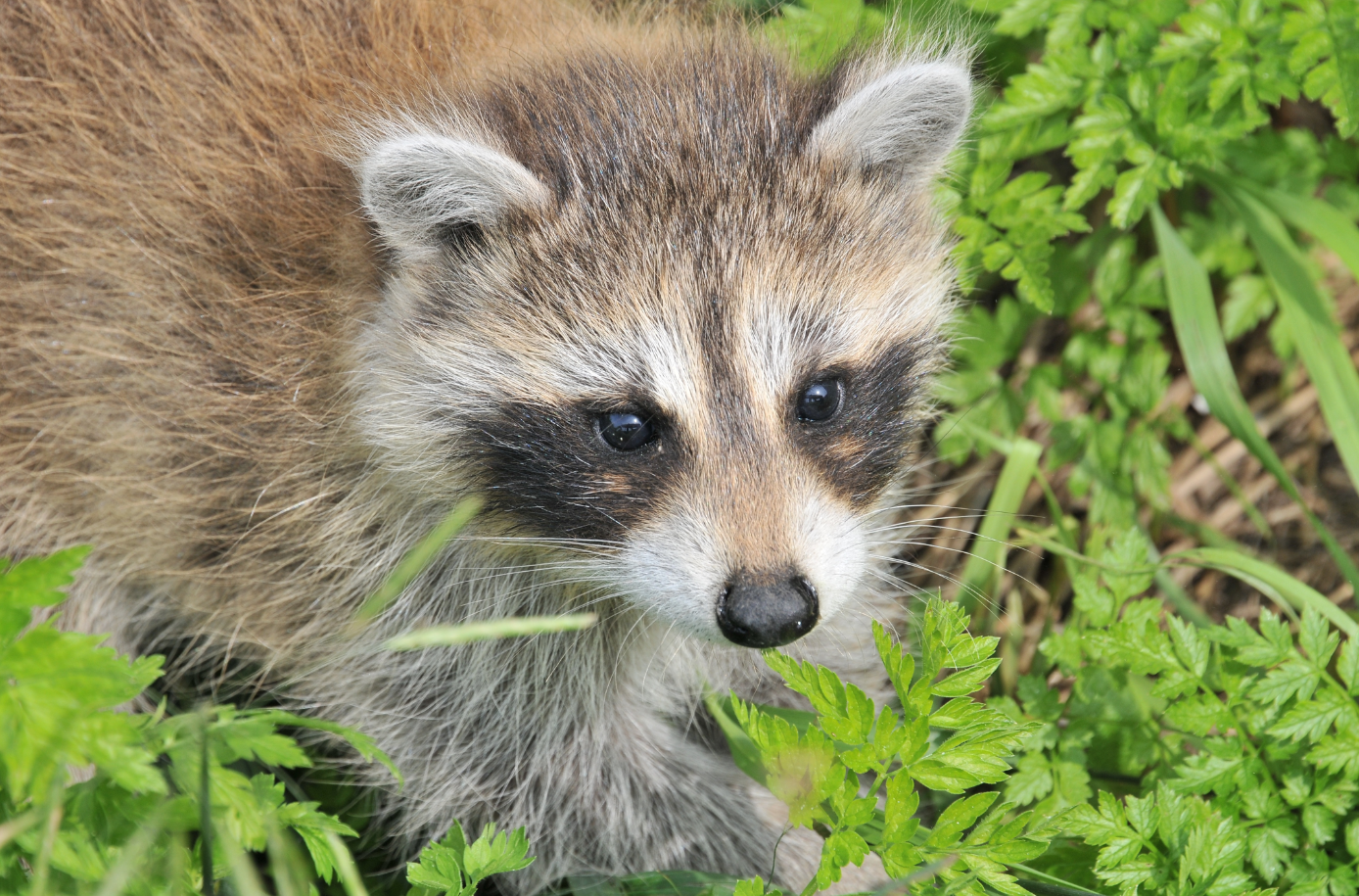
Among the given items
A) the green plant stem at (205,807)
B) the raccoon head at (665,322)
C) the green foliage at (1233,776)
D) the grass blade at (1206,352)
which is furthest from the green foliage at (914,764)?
the grass blade at (1206,352)

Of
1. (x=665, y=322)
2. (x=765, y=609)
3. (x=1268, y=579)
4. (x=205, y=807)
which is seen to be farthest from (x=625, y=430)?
(x=1268, y=579)

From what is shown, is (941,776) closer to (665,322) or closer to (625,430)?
(625,430)

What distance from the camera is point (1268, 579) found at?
11.8 feet

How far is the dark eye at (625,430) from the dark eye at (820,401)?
1.19 feet

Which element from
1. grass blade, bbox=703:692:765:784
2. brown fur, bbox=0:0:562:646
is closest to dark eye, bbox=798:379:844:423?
grass blade, bbox=703:692:765:784

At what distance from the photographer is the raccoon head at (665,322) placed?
277cm

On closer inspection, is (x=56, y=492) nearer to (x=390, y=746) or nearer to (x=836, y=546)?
(x=390, y=746)

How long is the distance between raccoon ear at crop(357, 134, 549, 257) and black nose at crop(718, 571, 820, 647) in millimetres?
1017

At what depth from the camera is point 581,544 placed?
292 cm

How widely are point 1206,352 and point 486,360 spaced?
2.39 m

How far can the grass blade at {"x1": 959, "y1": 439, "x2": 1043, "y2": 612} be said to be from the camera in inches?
159

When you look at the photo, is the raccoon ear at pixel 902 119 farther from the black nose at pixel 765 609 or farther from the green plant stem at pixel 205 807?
the green plant stem at pixel 205 807

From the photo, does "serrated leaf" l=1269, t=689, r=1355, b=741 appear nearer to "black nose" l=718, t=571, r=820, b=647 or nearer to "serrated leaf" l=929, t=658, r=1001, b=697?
"serrated leaf" l=929, t=658, r=1001, b=697

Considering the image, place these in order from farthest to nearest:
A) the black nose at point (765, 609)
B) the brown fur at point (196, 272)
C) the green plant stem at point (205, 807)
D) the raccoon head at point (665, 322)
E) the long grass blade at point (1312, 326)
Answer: the long grass blade at point (1312, 326)
the brown fur at point (196, 272)
the raccoon head at point (665, 322)
the black nose at point (765, 609)
the green plant stem at point (205, 807)
